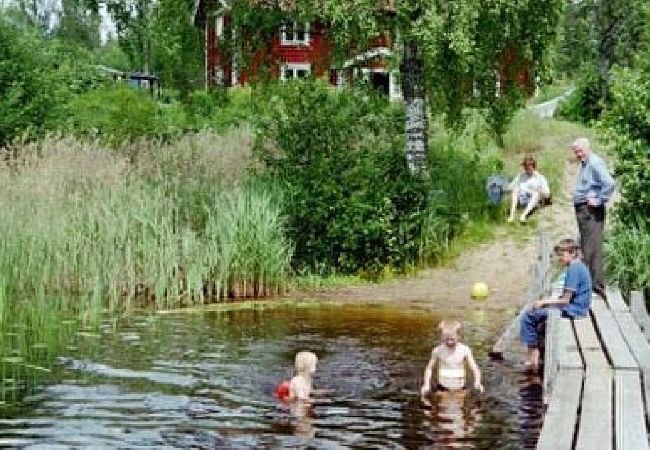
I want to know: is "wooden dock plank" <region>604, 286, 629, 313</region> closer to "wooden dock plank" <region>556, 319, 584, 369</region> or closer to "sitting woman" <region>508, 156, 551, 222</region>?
"wooden dock plank" <region>556, 319, 584, 369</region>

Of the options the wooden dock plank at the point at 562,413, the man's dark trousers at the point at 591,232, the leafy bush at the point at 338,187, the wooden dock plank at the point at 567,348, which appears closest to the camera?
the wooden dock plank at the point at 562,413

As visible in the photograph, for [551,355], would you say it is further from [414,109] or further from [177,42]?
[177,42]

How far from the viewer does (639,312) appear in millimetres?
15539

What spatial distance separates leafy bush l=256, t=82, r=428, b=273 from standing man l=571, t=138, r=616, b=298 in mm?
6409

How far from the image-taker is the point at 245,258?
755 inches

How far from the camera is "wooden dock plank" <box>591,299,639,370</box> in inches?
451

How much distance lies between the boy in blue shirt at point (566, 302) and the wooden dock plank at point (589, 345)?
7.2 inches

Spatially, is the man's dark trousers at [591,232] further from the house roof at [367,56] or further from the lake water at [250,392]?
the house roof at [367,56]

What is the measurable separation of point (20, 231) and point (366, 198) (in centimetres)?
698

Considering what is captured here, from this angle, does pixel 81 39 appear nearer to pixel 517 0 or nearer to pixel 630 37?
pixel 630 37

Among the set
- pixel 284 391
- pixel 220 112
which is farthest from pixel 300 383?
pixel 220 112

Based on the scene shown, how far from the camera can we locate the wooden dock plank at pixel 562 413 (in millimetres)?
8234

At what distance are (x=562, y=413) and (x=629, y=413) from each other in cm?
51

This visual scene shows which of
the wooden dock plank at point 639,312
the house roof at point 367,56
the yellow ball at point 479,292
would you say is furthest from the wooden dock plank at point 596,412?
the house roof at point 367,56
